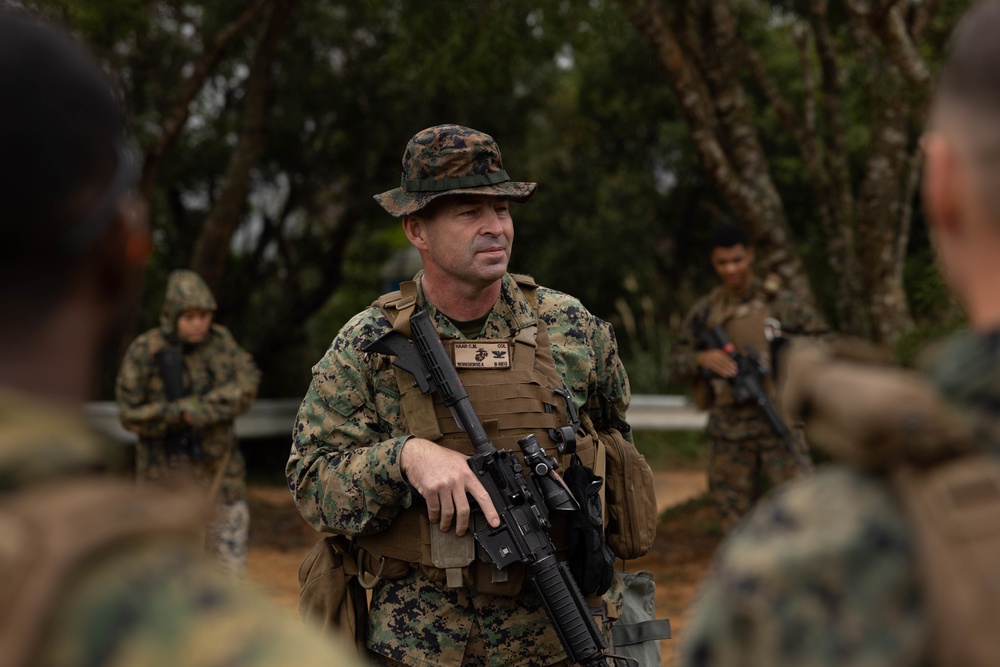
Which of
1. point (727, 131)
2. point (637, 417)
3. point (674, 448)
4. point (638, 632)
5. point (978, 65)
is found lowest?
point (674, 448)

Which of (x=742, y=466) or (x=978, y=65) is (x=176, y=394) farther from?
(x=978, y=65)

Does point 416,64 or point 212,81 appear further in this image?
point 212,81

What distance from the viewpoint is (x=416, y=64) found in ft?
37.2

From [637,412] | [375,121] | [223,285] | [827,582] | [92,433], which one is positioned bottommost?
[637,412]

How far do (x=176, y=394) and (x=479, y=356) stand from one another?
4414mm

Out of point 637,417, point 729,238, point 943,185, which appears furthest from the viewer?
point 637,417

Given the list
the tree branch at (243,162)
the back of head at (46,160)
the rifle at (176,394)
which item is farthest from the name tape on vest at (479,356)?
the tree branch at (243,162)

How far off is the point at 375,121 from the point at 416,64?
5.94ft

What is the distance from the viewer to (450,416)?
334 centimetres

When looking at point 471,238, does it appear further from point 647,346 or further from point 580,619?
point 647,346

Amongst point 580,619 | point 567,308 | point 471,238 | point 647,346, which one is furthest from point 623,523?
point 647,346

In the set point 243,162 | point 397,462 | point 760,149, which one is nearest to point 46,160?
point 397,462

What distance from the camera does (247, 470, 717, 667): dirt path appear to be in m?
8.23

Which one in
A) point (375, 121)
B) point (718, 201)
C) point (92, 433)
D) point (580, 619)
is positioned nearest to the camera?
point (92, 433)
